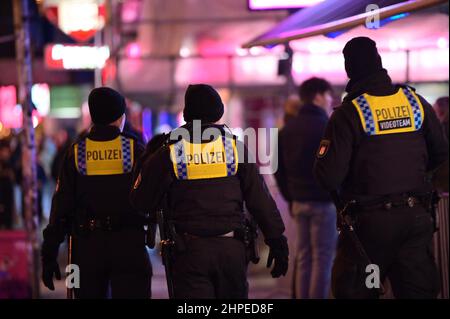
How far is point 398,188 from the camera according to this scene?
17.7 feet

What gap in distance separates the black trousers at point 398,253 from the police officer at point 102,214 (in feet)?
4.74

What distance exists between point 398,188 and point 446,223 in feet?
6.48

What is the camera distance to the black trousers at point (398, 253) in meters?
5.36

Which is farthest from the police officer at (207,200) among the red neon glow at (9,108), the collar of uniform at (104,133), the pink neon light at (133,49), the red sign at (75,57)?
the red neon glow at (9,108)

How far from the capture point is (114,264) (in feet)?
19.2

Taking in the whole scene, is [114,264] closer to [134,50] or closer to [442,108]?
[442,108]

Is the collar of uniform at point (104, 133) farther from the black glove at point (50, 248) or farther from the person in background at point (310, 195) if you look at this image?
the person in background at point (310, 195)

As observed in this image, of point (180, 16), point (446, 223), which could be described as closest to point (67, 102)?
point (180, 16)

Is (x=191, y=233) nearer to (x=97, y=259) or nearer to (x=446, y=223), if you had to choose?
(x=97, y=259)

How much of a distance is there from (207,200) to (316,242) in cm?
272

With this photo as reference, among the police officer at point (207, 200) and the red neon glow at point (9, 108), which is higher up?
the police officer at point (207, 200)

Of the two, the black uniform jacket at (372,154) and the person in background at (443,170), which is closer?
the black uniform jacket at (372,154)

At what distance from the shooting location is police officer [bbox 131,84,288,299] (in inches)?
199

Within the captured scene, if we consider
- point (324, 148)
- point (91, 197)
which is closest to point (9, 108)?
point (91, 197)
